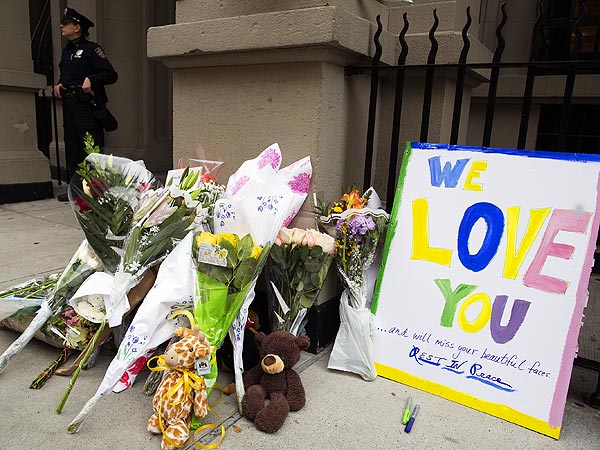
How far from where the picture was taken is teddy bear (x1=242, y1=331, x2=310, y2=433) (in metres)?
1.99

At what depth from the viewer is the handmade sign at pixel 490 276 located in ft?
6.69

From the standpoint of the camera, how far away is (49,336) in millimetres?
2445

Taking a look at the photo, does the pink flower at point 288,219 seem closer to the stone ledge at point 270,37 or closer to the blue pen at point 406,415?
the stone ledge at point 270,37

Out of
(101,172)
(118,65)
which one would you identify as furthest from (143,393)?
(118,65)

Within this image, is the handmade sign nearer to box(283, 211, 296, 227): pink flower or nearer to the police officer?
box(283, 211, 296, 227): pink flower

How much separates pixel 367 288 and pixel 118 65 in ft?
22.7

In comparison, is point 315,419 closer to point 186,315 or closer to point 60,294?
point 186,315

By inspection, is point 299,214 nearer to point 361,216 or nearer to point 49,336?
point 361,216

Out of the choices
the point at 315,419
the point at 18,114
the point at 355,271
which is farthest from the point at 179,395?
the point at 18,114

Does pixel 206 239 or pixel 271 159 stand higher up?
pixel 271 159

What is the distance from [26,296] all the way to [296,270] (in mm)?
1546

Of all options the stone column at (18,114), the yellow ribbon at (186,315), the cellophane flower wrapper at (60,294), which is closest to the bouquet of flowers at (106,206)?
the cellophane flower wrapper at (60,294)

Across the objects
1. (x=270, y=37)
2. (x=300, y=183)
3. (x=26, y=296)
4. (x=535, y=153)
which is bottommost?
(x=26, y=296)

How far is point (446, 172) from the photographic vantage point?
2381 millimetres
